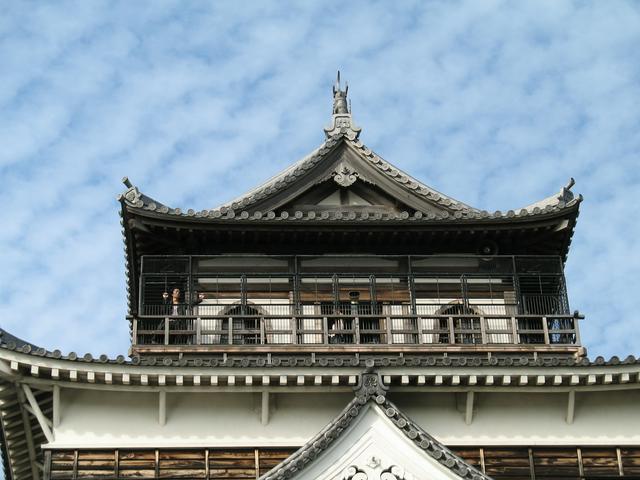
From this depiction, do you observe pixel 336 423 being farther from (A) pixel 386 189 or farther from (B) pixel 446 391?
(A) pixel 386 189

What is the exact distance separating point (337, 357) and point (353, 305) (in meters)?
1.82

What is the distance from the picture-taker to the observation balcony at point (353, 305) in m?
26.7

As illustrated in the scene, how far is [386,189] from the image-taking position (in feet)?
96.6

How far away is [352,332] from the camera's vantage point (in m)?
27.0

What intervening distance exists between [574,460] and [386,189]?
753 cm

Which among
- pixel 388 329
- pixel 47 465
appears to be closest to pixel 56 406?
pixel 47 465

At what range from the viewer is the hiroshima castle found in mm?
24266

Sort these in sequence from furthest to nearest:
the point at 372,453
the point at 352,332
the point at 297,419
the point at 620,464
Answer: the point at 352,332
the point at 297,419
the point at 620,464
the point at 372,453

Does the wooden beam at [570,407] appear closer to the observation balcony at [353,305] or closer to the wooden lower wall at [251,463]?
the wooden lower wall at [251,463]

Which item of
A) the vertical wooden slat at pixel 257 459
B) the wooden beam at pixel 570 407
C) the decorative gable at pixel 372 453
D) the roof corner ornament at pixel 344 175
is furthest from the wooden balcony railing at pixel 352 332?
the decorative gable at pixel 372 453

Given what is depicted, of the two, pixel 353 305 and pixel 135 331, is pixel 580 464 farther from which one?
pixel 135 331

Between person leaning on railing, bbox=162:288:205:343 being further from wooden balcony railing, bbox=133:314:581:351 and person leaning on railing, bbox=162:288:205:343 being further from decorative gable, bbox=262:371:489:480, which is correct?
decorative gable, bbox=262:371:489:480

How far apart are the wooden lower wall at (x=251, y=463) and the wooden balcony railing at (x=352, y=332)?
2.40m

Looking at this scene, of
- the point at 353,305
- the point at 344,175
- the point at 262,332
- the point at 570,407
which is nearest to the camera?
the point at 570,407
